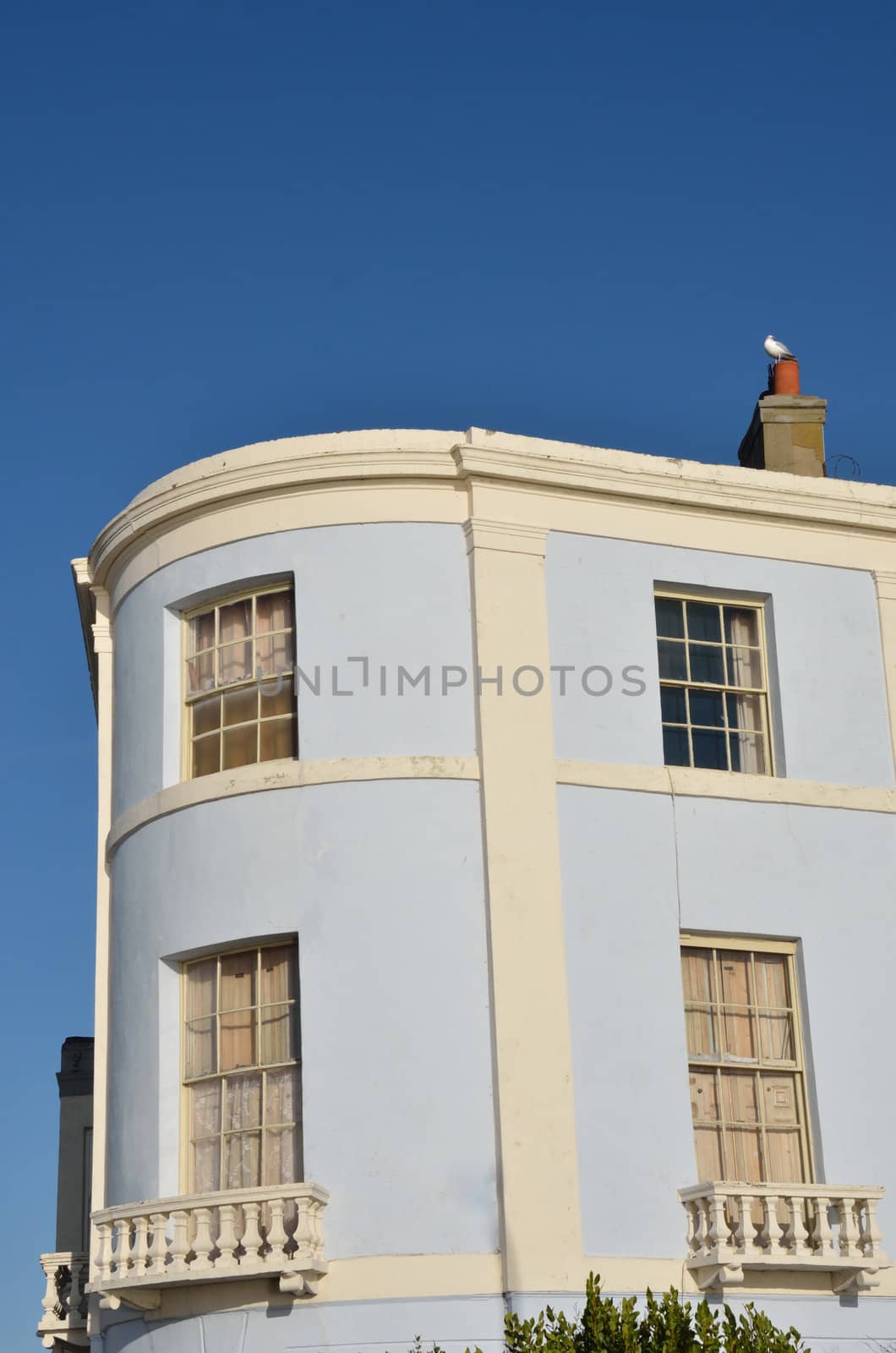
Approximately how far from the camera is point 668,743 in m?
18.8

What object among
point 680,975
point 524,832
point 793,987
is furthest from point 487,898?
point 793,987

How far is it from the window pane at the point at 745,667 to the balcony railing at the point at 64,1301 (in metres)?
8.42

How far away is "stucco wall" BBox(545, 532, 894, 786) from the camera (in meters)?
18.4

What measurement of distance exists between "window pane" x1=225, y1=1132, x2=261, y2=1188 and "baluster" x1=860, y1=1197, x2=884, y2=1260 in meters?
5.14

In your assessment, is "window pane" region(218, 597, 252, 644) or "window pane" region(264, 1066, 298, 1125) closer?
"window pane" region(264, 1066, 298, 1125)

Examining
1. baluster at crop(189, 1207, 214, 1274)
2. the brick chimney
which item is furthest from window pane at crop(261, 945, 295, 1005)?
the brick chimney

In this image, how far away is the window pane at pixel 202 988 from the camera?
58.5 feet

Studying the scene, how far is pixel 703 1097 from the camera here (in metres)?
17.7

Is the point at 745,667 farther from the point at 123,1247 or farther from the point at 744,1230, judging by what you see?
the point at 123,1247

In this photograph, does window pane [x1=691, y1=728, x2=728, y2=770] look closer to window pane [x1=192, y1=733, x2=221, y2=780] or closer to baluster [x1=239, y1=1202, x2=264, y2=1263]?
window pane [x1=192, y1=733, x2=221, y2=780]

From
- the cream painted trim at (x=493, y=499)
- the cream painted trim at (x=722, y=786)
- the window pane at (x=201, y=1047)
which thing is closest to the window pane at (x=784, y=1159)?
the cream painted trim at (x=722, y=786)

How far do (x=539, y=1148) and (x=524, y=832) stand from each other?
8.79ft

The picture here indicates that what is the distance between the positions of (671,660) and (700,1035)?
353cm

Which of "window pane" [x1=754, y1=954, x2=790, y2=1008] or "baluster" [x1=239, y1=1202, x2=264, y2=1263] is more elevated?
"window pane" [x1=754, y1=954, x2=790, y2=1008]
